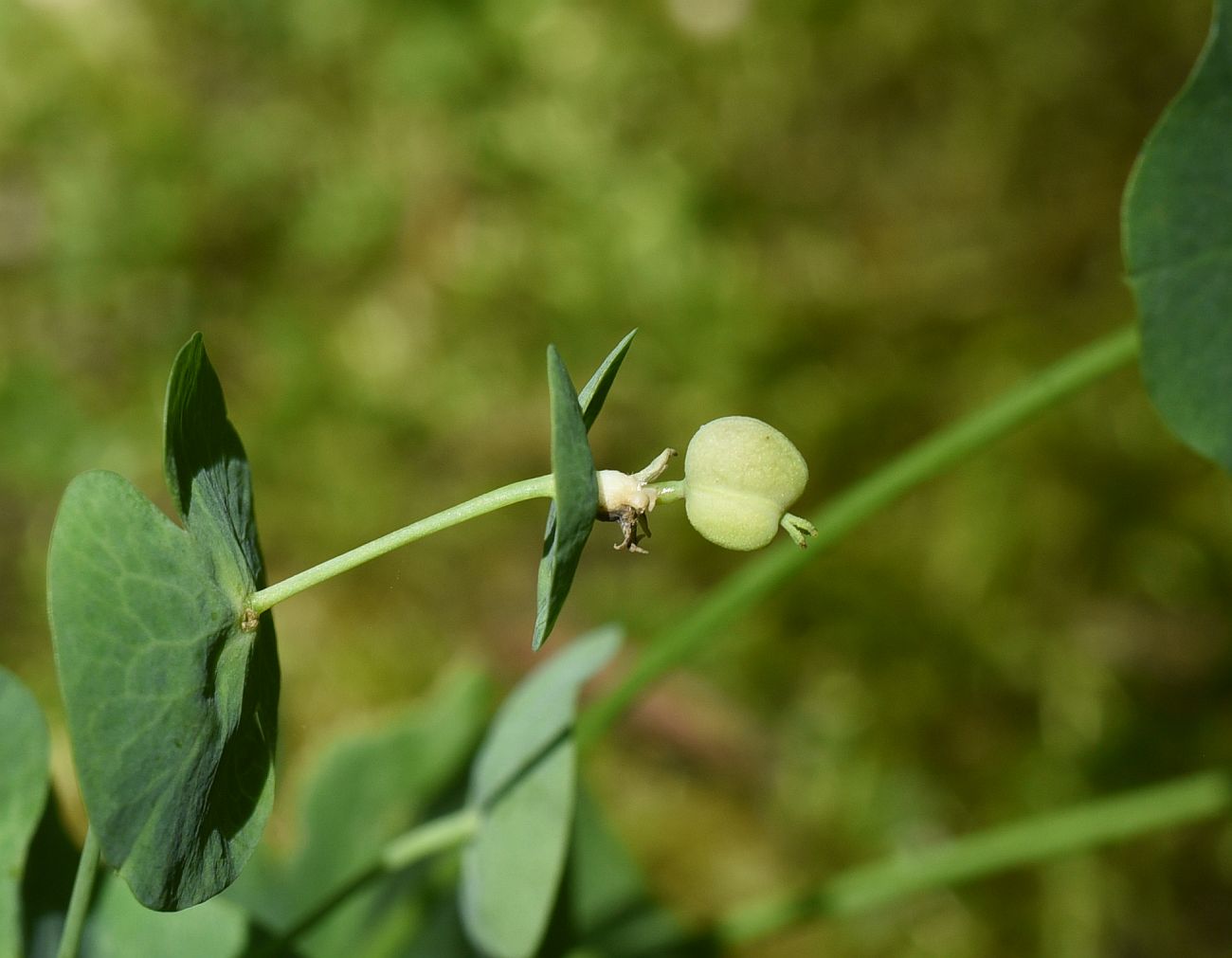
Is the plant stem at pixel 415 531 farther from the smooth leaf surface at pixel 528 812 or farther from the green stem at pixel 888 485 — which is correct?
the green stem at pixel 888 485

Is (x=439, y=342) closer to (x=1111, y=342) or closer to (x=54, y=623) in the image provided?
(x=1111, y=342)

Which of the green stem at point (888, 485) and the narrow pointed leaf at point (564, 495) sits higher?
the narrow pointed leaf at point (564, 495)

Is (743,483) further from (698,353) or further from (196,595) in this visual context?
(698,353)

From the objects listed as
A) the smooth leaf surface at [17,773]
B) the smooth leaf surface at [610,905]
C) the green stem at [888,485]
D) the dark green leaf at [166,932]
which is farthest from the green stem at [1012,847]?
the smooth leaf surface at [17,773]

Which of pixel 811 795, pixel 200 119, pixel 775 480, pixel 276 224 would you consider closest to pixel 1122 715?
pixel 811 795

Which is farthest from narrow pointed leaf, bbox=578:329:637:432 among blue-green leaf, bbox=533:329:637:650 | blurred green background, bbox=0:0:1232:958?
blurred green background, bbox=0:0:1232:958

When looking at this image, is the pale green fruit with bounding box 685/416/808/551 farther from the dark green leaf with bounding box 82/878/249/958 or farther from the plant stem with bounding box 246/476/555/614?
the dark green leaf with bounding box 82/878/249/958
